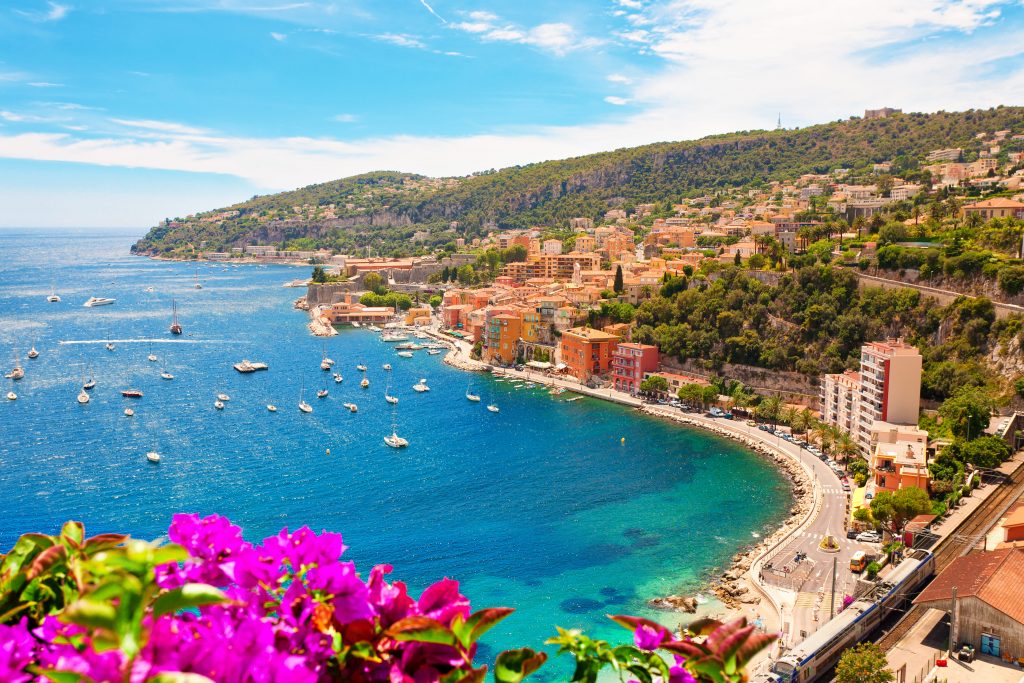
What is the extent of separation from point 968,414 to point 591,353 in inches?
537

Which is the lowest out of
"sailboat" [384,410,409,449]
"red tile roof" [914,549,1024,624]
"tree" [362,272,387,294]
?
"sailboat" [384,410,409,449]

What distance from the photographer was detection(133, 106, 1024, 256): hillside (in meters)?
59.6

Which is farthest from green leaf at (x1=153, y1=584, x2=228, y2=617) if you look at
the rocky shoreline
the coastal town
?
the rocky shoreline

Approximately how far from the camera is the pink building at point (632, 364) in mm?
27219

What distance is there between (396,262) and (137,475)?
39679 millimetres

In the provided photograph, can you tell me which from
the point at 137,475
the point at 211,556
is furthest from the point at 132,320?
the point at 211,556

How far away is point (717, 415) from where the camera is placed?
23984 mm

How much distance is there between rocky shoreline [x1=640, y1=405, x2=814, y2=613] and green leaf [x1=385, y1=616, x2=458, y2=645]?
1183 cm

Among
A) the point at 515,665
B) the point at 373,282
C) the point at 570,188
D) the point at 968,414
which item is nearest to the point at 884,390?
the point at 968,414

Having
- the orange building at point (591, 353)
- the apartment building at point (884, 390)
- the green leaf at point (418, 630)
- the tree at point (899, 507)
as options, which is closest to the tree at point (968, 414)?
the apartment building at point (884, 390)

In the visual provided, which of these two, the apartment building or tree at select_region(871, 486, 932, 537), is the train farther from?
the apartment building

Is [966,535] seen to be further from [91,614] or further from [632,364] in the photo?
[91,614]

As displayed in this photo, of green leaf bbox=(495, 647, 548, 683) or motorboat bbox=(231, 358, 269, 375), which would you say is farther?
motorboat bbox=(231, 358, 269, 375)

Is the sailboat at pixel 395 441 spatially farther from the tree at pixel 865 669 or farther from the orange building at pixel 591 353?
the tree at pixel 865 669
